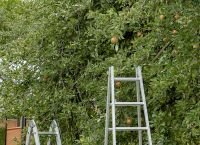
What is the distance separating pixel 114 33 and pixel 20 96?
228 centimetres

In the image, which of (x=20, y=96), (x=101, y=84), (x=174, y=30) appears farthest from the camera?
(x=20, y=96)

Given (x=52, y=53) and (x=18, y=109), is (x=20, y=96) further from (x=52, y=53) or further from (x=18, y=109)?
(x=52, y=53)

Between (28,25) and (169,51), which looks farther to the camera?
(28,25)

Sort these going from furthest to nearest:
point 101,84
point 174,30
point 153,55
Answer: point 101,84 < point 153,55 < point 174,30

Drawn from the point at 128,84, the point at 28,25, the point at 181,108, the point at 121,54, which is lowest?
the point at 181,108

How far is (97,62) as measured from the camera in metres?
5.12

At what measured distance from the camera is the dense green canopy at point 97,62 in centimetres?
375

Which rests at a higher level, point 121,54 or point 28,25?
point 28,25

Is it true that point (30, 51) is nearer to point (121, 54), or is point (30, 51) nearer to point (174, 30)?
point (121, 54)

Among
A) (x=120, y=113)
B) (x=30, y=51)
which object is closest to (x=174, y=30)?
(x=120, y=113)

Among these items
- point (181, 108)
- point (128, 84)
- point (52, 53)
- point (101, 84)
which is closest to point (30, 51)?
point (52, 53)

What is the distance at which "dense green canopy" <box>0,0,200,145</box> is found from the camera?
12.3ft

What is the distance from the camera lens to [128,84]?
4375 millimetres

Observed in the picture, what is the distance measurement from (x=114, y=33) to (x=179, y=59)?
1.91ft
